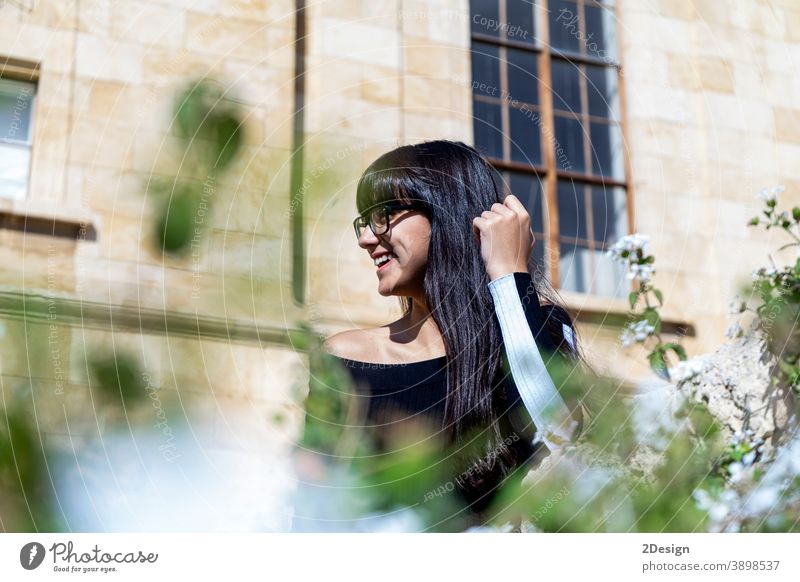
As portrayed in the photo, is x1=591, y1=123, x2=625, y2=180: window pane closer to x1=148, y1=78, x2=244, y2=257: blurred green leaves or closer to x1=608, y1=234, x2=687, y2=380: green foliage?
x1=608, y1=234, x2=687, y2=380: green foliage

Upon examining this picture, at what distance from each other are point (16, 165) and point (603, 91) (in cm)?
199

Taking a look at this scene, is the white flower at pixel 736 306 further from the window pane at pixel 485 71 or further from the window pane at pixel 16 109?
the window pane at pixel 16 109

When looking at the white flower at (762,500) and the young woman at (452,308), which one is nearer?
the young woman at (452,308)

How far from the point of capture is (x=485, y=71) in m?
3.54

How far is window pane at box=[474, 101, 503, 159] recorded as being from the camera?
3416mm

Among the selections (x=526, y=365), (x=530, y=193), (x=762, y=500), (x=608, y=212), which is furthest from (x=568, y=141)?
(x=526, y=365)

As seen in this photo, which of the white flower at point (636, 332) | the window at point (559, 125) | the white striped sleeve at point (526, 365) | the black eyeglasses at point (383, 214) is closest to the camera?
the white striped sleeve at point (526, 365)

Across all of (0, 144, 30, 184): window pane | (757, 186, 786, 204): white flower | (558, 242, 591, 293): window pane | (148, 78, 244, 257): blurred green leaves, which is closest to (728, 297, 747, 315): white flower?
(757, 186, 786, 204): white flower

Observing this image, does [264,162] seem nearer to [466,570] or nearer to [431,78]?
[431,78]

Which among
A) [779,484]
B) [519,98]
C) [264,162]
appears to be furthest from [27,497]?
[519,98]

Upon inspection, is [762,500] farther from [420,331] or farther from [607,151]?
[607,151]

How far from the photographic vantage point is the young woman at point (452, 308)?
1547mm

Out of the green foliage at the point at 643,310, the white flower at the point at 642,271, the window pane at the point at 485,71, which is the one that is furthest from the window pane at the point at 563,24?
the white flower at the point at 642,271

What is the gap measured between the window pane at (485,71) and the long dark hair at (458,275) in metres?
1.82
